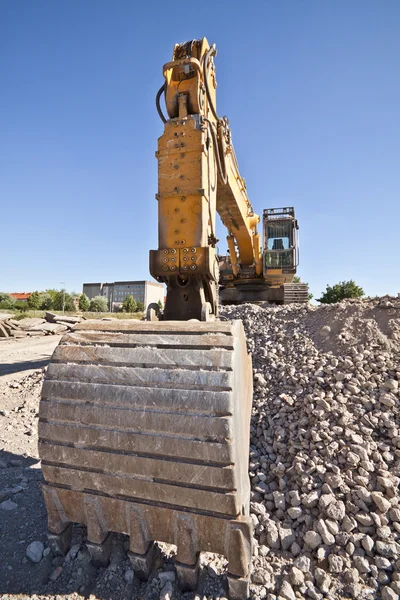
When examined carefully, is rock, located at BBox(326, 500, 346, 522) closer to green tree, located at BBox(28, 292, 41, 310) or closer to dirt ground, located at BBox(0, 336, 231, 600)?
dirt ground, located at BBox(0, 336, 231, 600)

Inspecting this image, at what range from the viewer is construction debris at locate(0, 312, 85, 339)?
13.7 metres

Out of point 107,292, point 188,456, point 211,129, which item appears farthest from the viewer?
point 107,292

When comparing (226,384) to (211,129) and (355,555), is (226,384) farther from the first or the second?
(211,129)

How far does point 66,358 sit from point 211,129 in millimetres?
2674

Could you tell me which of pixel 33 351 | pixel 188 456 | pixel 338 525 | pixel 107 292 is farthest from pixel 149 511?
pixel 107 292

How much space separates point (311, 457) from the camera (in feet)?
9.37

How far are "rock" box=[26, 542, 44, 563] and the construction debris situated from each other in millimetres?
11749

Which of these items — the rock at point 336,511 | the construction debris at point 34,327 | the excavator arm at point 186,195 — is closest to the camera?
the rock at point 336,511

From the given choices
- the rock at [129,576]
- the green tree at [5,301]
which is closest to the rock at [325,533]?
the rock at [129,576]

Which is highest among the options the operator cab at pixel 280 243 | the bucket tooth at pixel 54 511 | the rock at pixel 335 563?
the operator cab at pixel 280 243

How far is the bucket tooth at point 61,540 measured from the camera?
192 cm

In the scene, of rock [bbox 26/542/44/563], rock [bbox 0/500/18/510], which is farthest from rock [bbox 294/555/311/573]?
rock [bbox 0/500/18/510]

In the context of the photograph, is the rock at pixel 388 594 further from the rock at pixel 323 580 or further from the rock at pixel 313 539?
the rock at pixel 313 539

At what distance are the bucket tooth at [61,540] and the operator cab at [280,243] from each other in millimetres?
8677
